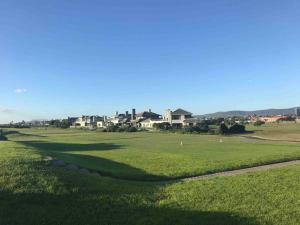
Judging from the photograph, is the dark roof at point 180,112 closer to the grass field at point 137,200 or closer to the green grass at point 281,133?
the green grass at point 281,133

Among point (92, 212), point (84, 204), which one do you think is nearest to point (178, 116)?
point (84, 204)

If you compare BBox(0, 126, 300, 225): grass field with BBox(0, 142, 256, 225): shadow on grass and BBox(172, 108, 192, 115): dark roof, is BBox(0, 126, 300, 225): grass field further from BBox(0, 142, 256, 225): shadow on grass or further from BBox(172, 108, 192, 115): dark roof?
BBox(172, 108, 192, 115): dark roof

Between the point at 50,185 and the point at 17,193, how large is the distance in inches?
58.7

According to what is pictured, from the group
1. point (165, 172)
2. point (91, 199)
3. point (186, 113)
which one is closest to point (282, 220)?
point (91, 199)

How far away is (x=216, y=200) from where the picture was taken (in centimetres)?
1670

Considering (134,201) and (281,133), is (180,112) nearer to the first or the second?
(281,133)

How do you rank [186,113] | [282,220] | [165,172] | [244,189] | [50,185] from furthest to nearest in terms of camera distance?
[186,113]
[165,172]
[244,189]
[50,185]
[282,220]

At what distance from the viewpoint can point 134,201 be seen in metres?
16.1

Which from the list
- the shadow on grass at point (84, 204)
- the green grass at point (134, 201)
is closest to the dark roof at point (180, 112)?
the green grass at point (134, 201)

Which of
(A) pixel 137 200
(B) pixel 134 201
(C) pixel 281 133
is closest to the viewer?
(B) pixel 134 201

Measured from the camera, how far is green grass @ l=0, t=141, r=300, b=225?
45.1 feet

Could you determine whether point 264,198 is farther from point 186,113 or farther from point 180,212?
point 186,113

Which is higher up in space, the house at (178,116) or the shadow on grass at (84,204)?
the house at (178,116)

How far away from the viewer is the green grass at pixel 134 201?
1375 centimetres
